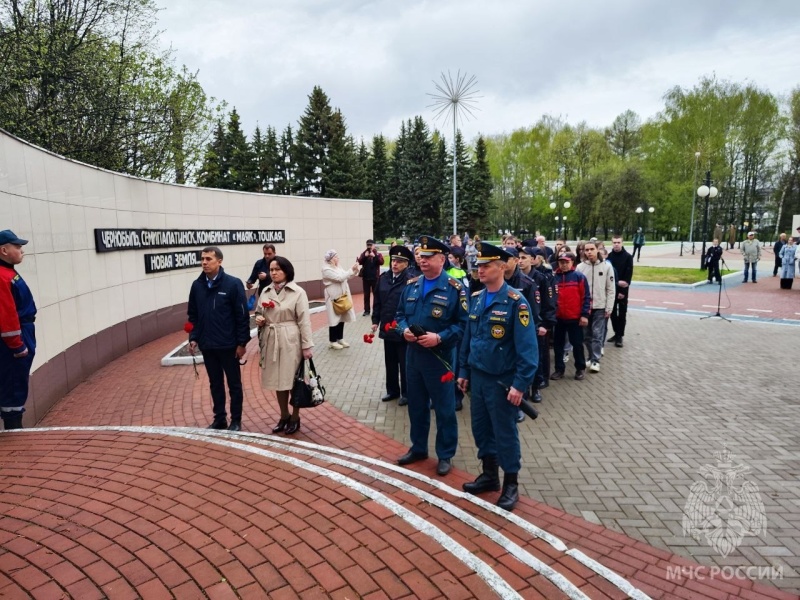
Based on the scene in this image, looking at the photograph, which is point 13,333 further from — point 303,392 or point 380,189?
point 380,189

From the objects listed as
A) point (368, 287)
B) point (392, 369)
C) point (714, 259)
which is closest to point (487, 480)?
point (392, 369)

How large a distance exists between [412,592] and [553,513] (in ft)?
5.60

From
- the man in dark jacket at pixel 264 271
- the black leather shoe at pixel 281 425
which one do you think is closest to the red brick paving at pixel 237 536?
the black leather shoe at pixel 281 425

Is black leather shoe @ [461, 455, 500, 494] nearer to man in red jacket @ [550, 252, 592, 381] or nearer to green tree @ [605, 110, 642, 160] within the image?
man in red jacket @ [550, 252, 592, 381]

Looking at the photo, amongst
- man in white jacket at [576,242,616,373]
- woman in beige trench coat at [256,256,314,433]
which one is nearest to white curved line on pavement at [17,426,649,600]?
woman in beige trench coat at [256,256,314,433]

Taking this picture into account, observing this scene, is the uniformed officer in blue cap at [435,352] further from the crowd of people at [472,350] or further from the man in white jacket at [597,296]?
the man in white jacket at [597,296]

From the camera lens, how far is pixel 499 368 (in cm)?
384

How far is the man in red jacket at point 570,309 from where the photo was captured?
7.26 m

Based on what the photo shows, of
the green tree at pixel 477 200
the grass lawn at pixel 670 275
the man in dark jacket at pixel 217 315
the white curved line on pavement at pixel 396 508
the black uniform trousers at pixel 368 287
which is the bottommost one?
the white curved line on pavement at pixel 396 508

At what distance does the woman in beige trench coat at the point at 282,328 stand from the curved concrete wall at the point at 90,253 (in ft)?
9.72

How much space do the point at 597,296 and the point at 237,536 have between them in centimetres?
672

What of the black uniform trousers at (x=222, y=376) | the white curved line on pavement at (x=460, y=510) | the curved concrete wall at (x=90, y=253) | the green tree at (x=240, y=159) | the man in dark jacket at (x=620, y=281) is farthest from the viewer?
the green tree at (x=240, y=159)

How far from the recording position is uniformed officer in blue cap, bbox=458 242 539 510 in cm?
378

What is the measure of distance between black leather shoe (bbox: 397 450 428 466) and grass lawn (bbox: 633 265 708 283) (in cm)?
1755
